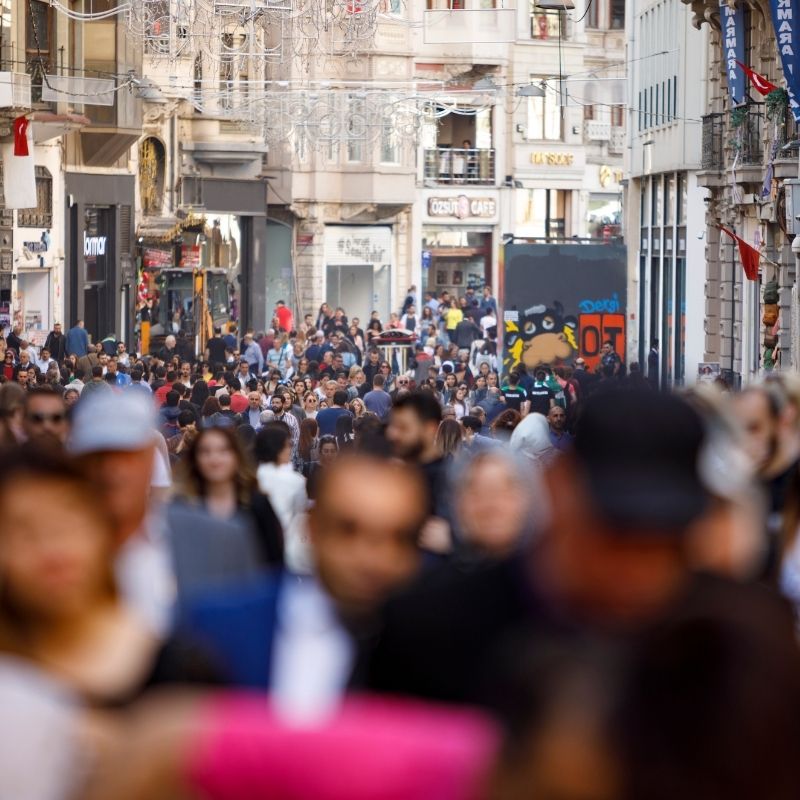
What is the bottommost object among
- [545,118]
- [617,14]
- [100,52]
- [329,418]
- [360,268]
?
[329,418]

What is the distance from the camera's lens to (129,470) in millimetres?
5539

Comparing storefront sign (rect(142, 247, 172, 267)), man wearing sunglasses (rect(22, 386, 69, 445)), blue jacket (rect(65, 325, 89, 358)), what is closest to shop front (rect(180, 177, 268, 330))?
storefront sign (rect(142, 247, 172, 267))

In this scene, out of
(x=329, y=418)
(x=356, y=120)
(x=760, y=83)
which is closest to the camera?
(x=329, y=418)

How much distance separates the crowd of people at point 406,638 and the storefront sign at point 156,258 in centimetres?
4296

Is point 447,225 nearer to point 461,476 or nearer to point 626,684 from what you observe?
point 461,476

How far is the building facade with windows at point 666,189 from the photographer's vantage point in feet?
135

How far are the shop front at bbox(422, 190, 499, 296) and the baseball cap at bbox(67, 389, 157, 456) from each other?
5722cm

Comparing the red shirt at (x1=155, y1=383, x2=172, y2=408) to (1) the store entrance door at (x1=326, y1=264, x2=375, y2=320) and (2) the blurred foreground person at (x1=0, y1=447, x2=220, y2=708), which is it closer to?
(2) the blurred foreground person at (x1=0, y1=447, x2=220, y2=708)

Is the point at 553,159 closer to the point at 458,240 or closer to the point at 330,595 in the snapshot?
the point at 458,240

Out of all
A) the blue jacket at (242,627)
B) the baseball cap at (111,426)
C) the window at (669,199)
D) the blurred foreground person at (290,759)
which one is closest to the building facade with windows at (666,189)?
the window at (669,199)

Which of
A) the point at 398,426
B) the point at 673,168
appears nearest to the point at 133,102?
the point at 673,168

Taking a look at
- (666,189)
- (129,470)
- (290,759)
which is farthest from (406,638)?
(666,189)

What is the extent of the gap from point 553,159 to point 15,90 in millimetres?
32597

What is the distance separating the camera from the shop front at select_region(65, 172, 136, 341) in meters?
42.7
